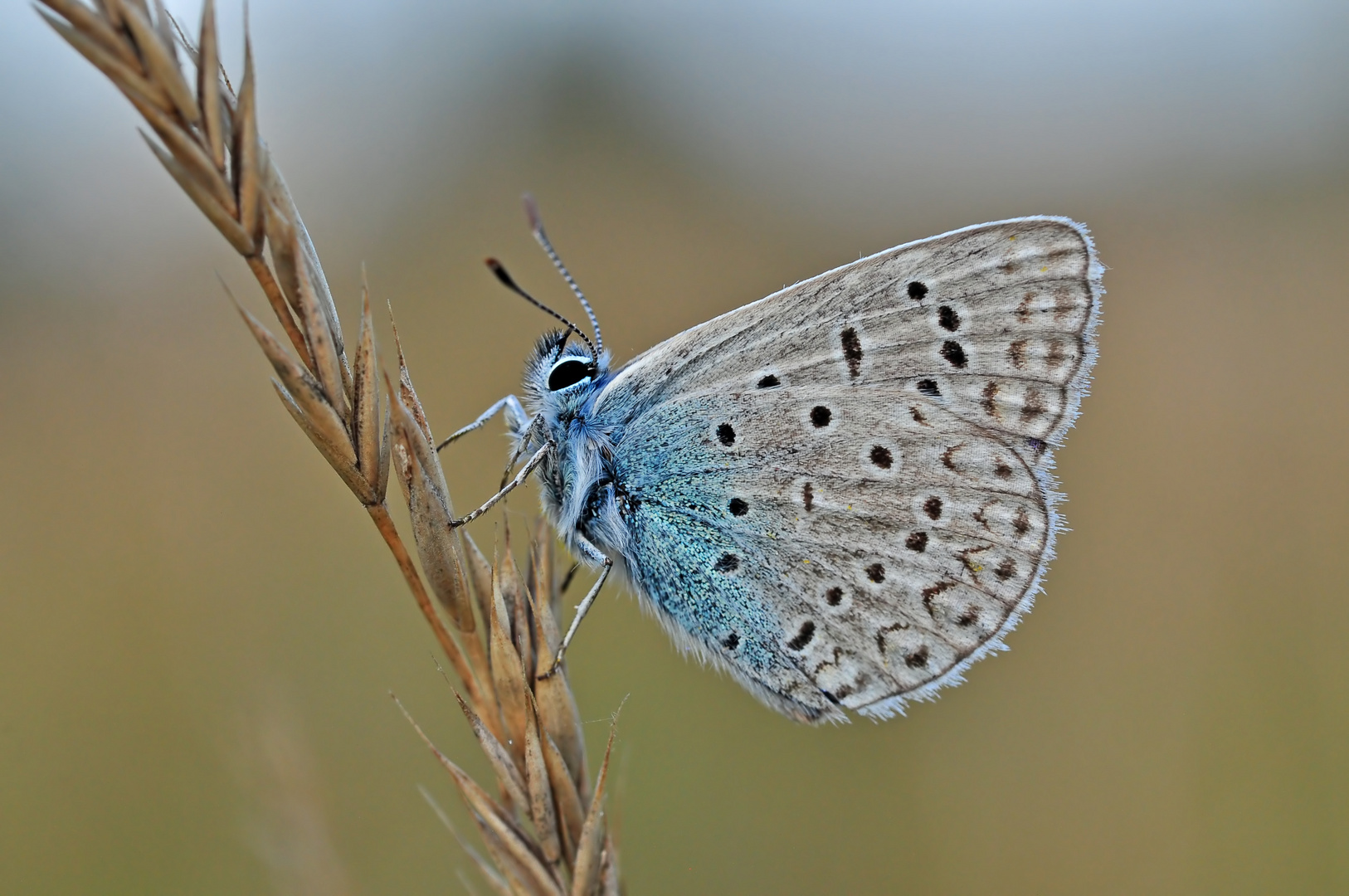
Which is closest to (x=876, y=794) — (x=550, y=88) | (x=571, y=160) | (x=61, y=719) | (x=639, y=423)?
(x=639, y=423)

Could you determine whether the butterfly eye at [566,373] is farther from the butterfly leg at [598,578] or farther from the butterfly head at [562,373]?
the butterfly leg at [598,578]

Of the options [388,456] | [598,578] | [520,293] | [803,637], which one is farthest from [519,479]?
[803,637]

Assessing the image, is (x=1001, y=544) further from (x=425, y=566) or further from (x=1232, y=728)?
(x=1232, y=728)

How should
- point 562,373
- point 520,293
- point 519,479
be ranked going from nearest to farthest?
point 519,479 → point 520,293 → point 562,373

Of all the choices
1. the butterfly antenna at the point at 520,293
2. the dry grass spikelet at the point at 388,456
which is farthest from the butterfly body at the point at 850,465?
the dry grass spikelet at the point at 388,456

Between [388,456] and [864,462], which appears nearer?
[388,456]

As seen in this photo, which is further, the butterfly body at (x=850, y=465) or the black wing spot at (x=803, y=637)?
the black wing spot at (x=803, y=637)

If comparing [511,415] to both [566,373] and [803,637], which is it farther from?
[803,637]
